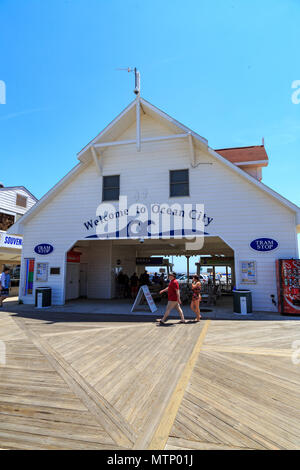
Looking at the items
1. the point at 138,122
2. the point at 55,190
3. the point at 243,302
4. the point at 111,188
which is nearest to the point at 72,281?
the point at 55,190

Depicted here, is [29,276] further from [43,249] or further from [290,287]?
[290,287]

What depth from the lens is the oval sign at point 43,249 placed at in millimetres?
13844

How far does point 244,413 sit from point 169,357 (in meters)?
2.25

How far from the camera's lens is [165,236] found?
12.2 metres

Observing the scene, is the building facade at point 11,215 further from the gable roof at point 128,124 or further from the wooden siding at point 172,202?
the gable roof at point 128,124

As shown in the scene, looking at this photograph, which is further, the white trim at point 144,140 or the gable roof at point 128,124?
the gable roof at point 128,124

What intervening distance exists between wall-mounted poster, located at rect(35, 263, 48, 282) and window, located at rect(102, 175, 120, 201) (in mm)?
4623

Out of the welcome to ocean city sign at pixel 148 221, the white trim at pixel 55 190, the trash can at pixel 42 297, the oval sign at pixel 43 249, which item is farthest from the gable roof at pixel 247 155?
the trash can at pixel 42 297

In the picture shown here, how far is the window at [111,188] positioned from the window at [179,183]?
2710 mm

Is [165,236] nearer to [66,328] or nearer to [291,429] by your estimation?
[66,328]

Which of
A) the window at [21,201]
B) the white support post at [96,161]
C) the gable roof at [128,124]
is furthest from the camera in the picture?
the window at [21,201]

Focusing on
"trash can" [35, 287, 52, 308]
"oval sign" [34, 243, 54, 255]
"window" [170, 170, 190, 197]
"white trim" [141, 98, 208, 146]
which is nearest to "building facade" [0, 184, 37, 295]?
"oval sign" [34, 243, 54, 255]
